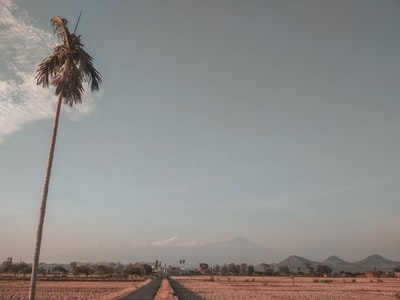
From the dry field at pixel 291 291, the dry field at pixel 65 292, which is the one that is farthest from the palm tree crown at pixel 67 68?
the dry field at pixel 291 291

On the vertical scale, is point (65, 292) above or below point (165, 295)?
below

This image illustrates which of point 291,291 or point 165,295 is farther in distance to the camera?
point 291,291

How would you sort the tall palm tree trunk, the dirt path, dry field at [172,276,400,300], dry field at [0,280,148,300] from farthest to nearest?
dry field at [172,276,400,300] → dry field at [0,280,148,300] → the dirt path → the tall palm tree trunk

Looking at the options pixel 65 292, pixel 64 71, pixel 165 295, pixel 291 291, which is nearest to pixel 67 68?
pixel 64 71

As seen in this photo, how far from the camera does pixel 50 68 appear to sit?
18891 mm

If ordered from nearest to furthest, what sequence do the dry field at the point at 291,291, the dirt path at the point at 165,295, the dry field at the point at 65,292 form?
the dirt path at the point at 165,295, the dry field at the point at 65,292, the dry field at the point at 291,291

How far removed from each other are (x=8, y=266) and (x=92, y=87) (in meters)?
211

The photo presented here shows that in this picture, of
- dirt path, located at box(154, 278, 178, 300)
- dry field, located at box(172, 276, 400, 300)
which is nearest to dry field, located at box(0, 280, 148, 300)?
dirt path, located at box(154, 278, 178, 300)

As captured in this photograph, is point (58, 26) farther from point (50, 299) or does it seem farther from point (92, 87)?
point (50, 299)

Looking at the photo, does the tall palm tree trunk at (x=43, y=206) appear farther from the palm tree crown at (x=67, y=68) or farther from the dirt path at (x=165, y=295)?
the dirt path at (x=165, y=295)

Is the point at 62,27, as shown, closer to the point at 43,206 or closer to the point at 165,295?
the point at 43,206

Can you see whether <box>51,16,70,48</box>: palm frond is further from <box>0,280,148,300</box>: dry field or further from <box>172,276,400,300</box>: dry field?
<box>172,276,400,300</box>: dry field

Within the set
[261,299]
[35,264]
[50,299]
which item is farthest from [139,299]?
[35,264]

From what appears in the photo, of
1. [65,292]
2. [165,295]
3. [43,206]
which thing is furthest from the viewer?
[65,292]
